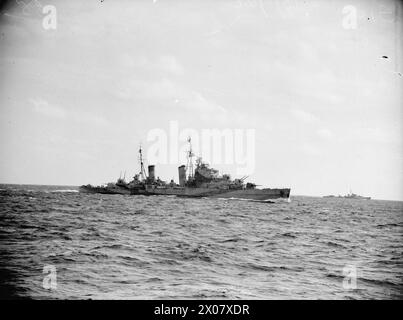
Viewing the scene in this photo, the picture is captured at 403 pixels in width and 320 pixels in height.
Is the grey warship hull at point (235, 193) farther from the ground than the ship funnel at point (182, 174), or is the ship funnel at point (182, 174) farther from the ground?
the ship funnel at point (182, 174)

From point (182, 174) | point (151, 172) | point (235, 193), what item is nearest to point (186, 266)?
point (235, 193)

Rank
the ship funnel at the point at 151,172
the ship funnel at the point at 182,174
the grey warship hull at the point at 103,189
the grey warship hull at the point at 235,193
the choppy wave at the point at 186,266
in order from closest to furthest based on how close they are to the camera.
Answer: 1. the choppy wave at the point at 186,266
2. the grey warship hull at the point at 235,193
3. the ship funnel at the point at 182,174
4. the grey warship hull at the point at 103,189
5. the ship funnel at the point at 151,172

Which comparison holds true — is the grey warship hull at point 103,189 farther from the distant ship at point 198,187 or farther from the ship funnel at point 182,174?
the ship funnel at point 182,174

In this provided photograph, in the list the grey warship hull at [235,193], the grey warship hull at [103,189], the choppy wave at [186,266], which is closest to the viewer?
the choppy wave at [186,266]

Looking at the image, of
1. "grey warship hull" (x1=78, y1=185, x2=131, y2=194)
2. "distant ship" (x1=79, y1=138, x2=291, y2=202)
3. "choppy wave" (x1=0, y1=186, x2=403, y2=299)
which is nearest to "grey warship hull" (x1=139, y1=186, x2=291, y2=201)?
"distant ship" (x1=79, y1=138, x2=291, y2=202)

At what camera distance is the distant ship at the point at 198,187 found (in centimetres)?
5934

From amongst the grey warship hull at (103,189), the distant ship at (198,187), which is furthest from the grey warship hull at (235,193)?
the grey warship hull at (103,189)

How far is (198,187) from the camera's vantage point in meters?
63.5

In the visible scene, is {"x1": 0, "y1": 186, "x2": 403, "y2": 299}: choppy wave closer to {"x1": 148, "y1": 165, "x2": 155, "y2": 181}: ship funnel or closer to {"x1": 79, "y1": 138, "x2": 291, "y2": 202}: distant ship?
{"x1": 79, "y1": 138, "x2": 291, "y2": 202}: distant ship

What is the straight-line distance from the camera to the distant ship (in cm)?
5934

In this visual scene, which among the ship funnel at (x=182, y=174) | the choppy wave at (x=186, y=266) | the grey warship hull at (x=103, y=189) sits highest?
the ship funnel at (x=182, y=174)

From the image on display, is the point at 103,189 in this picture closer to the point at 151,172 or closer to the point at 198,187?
the point at 151,172
